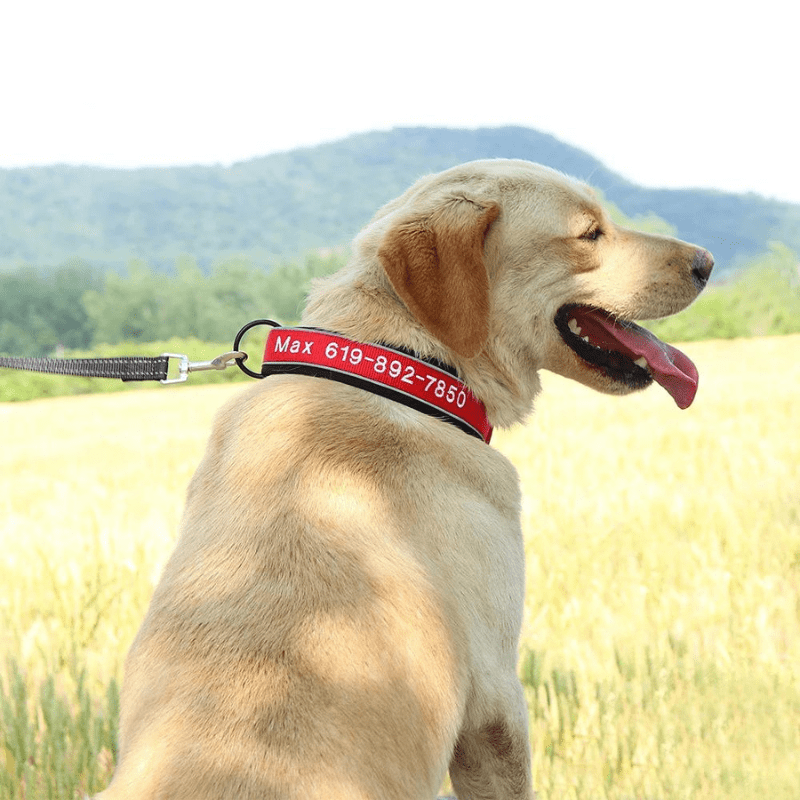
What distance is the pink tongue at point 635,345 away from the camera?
3.65 meters

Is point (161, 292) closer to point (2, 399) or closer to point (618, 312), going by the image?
point (2, 399)

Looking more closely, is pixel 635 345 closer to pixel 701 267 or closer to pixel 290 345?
pixel 701 267

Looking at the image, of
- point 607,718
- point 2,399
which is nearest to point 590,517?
point 607,718

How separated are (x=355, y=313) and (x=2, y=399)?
140 ft

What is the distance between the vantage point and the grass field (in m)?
3.93

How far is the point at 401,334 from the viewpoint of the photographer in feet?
10.3

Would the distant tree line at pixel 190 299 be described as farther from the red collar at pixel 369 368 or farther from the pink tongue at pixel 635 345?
the red collar at pixel 369 368

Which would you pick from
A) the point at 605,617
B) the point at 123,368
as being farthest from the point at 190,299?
the point at 123,368

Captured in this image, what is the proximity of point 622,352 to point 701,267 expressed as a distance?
491 millimetres

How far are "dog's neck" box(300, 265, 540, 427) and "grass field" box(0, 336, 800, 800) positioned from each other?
0.93 meters

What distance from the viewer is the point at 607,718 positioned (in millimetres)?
4121

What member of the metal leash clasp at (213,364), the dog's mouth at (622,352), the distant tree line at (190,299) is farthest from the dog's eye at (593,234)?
the distant tree line at (190,299)

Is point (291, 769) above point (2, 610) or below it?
above

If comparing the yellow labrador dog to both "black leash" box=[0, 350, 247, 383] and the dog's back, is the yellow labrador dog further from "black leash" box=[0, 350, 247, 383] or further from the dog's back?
"black leash" box=[0, 350, 247, 383]
